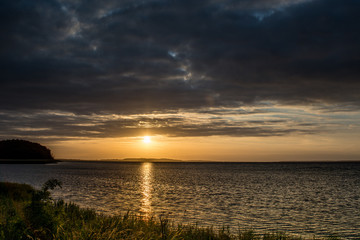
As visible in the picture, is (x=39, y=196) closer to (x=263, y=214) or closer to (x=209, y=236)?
(x=209, y=236)

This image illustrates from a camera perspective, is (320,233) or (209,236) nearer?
(209,236)

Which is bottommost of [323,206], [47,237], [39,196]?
[323,206]

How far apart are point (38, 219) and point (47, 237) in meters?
0.99

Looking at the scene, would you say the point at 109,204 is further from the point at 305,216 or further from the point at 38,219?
the point at 38,219

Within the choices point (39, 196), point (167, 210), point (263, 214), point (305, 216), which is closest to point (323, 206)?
point (305, 216)

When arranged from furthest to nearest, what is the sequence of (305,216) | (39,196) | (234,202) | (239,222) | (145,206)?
(234,202) → (145,206) → (305,216) → (239,222) → (39,196)

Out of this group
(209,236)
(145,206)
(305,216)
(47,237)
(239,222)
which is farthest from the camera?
(145,206)

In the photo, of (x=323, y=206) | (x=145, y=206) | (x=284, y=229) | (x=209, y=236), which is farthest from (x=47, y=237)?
(x=323, y=206)

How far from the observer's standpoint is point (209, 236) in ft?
55.2

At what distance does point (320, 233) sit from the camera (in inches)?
971

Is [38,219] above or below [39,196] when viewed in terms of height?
below

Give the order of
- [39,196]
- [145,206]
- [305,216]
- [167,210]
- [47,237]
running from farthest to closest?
[145,206] → [167,210] → [305,216] → [39,196] → [47,237]

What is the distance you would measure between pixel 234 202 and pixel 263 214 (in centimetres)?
928

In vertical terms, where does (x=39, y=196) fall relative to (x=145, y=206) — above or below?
above
